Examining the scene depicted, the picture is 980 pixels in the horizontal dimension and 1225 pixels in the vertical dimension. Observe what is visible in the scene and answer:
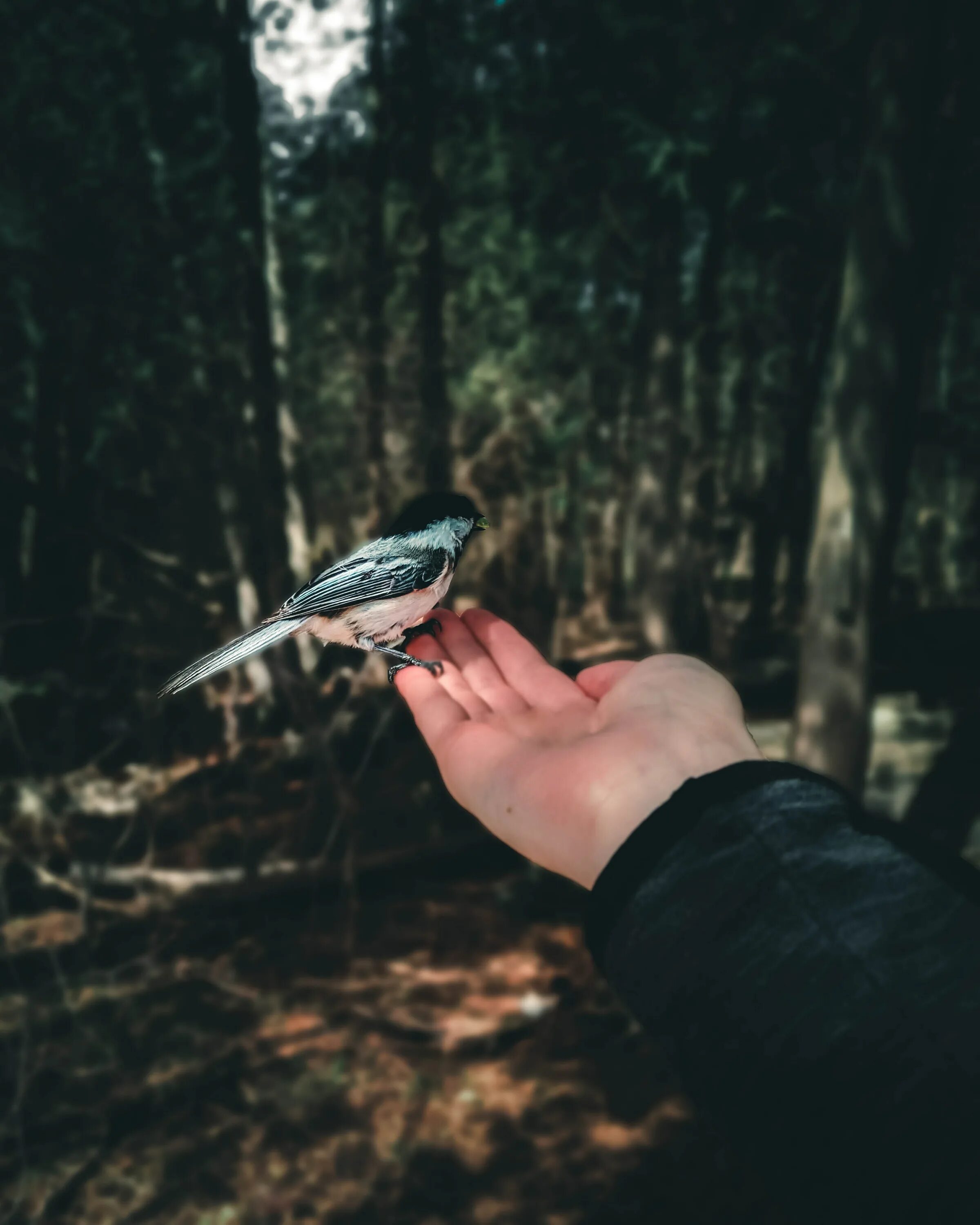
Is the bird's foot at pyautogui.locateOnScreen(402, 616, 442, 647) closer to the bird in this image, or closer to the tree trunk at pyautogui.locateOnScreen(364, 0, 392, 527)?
the bird

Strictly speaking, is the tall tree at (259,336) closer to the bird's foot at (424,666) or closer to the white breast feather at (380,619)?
the white breast feather at (380,619)

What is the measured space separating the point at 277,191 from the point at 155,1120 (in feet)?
13.9

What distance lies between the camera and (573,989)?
13.7ft

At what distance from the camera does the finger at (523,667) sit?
2.16m

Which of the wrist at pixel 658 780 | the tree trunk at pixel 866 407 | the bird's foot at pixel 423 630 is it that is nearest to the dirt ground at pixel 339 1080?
the tree trunk at pixel 866 407

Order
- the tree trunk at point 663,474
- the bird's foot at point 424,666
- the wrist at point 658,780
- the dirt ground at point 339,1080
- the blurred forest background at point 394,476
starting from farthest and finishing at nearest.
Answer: the tree trunk at point 663,474
the dirt ground at point 339,1080
the blurred forest background at point 394,476
the bird's foot at point 424,666
the wrist at point 658,780

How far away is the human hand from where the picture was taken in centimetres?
151

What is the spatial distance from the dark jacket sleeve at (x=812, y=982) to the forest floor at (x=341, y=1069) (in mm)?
3293

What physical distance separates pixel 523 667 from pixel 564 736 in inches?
16.3

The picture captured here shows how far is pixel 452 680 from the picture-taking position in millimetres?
2348

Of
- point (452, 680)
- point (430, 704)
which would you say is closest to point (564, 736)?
point (430, 704)

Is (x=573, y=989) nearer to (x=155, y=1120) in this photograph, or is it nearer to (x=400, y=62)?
(x=155, y=1120)

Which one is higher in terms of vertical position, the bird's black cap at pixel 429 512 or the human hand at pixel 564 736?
the bird's black cap at pixel 429 512

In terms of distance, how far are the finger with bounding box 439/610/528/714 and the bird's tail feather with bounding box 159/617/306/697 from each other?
1.50 ft
